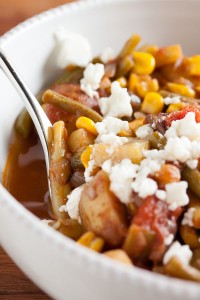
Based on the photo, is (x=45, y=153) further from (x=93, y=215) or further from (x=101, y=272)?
(x=101, y=272)

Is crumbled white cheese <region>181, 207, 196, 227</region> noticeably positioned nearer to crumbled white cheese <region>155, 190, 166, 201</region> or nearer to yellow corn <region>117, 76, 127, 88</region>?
crumbled white cheese <region>155, 190, 166, 201</region>

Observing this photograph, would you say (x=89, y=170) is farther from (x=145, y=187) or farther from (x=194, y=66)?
(x=194, y=66)

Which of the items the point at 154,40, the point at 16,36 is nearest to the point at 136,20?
the point at 154,40

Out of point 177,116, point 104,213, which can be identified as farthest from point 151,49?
point 104,213

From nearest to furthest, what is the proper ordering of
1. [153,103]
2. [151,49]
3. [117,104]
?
[117,104] < [153,103] < [151,49]

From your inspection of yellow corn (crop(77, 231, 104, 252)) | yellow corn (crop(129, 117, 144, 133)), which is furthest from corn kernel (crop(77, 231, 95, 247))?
yellow corn (crop(129, 117, 144, 133))

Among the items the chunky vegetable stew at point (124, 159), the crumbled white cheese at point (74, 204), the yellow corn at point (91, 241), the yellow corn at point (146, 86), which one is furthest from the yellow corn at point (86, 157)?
the yellow corn at point (146, 86)
